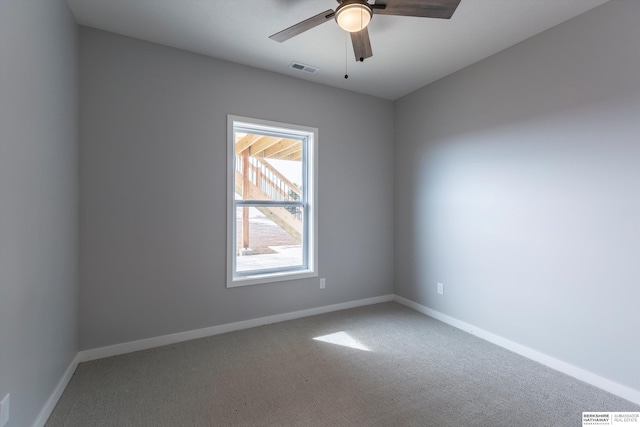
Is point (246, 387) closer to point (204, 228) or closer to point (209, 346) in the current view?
point (209, 346)

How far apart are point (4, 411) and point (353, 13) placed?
8.64 feet

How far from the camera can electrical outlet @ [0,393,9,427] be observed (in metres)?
1.28

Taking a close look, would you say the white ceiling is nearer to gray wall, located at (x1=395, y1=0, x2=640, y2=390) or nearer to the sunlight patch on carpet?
gray wall, located at (x1=395, y1=0, x2=640, y2=390)

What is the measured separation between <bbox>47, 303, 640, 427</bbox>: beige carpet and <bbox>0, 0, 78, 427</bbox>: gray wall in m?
0.47

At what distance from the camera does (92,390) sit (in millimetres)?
2066

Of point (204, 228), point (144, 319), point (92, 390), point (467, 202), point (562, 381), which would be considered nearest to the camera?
point (92, 390)

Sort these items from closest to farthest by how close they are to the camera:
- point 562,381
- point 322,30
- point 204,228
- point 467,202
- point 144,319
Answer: point 562,381 → point 322,30 → point 144,319 → point 204,228 → point 467,202

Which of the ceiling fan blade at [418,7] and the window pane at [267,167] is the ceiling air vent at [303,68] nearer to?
the window pane at [267,167]

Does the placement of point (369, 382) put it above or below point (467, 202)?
below

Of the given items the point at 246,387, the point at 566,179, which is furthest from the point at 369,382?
the point at 566,179

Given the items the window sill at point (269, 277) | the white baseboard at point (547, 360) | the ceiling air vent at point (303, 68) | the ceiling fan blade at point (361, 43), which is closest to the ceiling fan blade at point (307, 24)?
the ceiling fan blade at point (361, 43)

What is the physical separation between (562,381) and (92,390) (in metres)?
3.45

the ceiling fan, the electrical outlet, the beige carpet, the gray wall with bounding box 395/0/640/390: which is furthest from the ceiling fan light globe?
the electrical outlet

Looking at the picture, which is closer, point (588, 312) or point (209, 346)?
point (588, 312)
